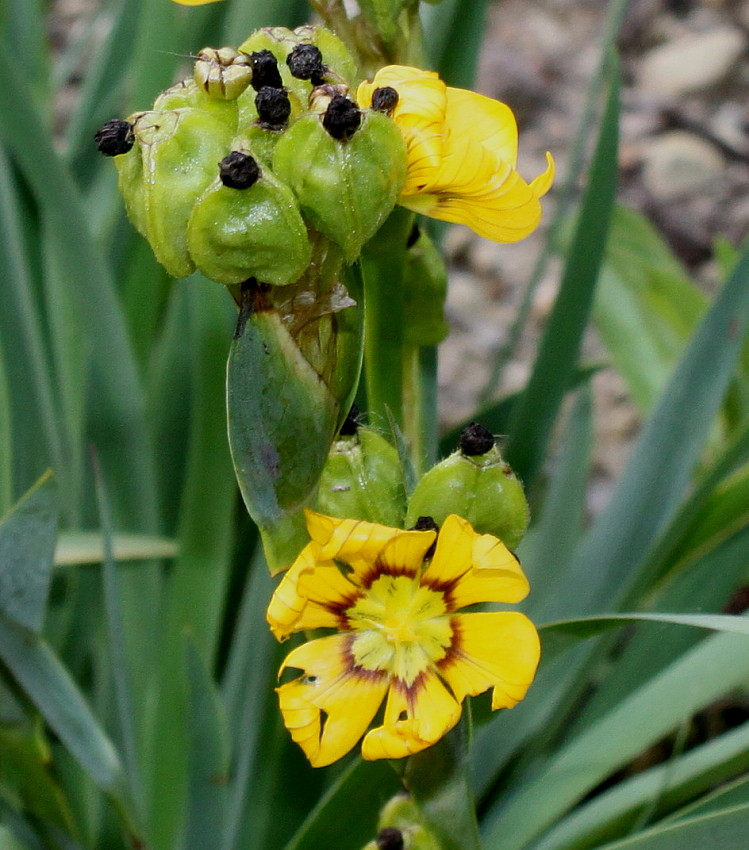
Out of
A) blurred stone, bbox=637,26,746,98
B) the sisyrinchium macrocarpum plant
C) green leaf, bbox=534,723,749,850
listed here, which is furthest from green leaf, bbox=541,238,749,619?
blurred stone, bbox=637,26,746,98

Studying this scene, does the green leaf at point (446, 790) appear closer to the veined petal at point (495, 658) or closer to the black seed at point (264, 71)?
the veined petal at point (495, 658)

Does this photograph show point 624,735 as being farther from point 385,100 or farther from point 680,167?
point 680,167

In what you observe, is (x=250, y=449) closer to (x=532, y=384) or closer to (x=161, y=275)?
(x=532, y=384)

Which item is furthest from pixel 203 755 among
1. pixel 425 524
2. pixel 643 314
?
pixel 643 314

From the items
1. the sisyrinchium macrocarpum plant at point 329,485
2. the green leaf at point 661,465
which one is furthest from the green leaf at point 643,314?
the green leaf at point 661,465

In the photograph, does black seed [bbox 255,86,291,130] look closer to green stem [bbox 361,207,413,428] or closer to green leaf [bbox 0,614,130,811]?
green stem [bbox 361,207,413,428]
